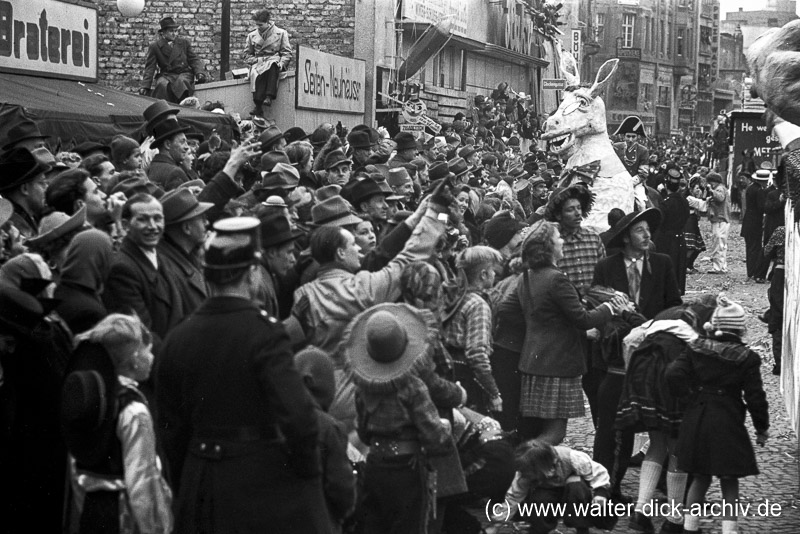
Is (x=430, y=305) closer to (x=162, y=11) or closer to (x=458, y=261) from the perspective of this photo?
(x=458, y=261)

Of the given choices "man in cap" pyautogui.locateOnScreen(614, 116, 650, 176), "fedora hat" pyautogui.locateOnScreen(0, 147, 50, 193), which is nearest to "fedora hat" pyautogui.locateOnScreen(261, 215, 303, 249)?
"fedora hat" pyautogui.locateOnScreen(0, 147, 50, 193)

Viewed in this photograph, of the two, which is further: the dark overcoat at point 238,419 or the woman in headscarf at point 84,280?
the woman in headscarf at point 84,280

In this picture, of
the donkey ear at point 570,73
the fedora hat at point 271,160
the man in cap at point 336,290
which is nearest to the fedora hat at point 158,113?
the fedora hat at point 271,160

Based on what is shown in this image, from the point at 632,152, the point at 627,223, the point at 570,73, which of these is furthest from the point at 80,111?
the point at 632,152

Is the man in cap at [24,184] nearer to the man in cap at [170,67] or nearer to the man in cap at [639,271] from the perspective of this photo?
the man in cap at [639,271]

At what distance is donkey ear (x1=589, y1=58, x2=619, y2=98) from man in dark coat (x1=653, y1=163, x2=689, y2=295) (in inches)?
108

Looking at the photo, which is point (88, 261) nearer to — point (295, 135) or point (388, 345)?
point (388, 345)

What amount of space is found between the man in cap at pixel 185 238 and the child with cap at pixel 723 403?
8.38ft

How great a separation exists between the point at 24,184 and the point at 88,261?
1526 millimetres

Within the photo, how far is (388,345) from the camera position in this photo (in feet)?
18.7

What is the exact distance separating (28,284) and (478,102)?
87.0 feet

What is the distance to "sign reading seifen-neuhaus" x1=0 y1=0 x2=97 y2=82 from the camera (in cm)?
1330

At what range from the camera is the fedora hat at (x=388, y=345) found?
572 centimetres

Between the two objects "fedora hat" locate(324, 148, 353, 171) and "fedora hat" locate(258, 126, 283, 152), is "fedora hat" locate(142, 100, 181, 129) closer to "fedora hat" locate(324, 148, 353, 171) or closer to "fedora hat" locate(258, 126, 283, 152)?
"fedora hat" locate(258, 126, 283, 152)
